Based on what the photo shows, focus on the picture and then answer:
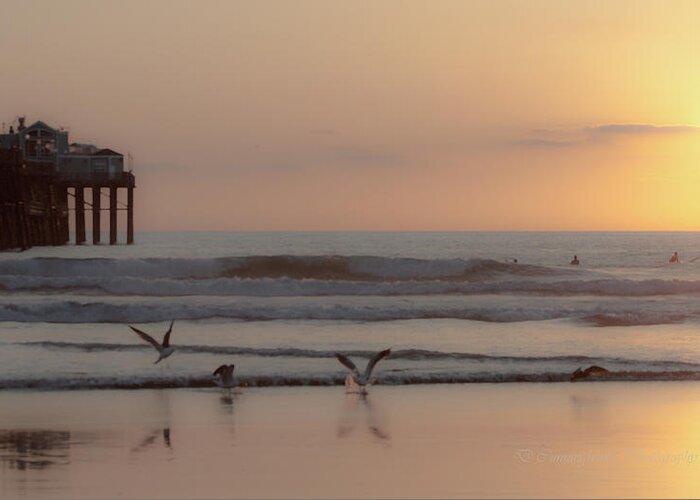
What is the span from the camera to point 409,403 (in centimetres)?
1648

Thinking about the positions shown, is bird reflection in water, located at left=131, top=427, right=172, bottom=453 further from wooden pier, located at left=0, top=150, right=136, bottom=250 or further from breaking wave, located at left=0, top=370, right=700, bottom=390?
wooden pier, located at left=0, top=150, right=136, bottom=250

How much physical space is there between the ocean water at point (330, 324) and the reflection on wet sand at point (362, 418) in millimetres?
1742

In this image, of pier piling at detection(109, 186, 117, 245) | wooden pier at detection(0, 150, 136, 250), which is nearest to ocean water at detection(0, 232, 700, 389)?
wooden pier at detection(0, 150, 136, 250)

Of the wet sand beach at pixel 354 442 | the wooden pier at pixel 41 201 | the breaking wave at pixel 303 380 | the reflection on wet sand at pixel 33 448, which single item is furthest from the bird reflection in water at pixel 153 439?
the wooden pier at pixel 41 201

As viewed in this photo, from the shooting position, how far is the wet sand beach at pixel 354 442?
38.3ft

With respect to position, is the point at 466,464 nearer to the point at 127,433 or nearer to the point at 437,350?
the point at 127,433

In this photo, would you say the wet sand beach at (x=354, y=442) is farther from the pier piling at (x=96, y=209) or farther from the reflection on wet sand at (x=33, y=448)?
the pier piling at (x=96, y=209)

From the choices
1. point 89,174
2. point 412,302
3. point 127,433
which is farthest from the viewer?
point 89,174

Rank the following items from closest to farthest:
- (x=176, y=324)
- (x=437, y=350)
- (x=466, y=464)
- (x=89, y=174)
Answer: (x=466, y=464)
(x=437, y=350)
(x=176, y=324)
(x=89, y=174)

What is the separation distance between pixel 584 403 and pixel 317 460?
16.5ft

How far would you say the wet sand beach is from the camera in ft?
38.3

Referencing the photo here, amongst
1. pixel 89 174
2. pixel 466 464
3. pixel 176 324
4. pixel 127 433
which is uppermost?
pixel 89 174

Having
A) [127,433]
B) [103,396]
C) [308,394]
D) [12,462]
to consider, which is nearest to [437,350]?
[308,394]

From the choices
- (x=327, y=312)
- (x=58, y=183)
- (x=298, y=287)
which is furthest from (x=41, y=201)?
(x=327, y=312)
